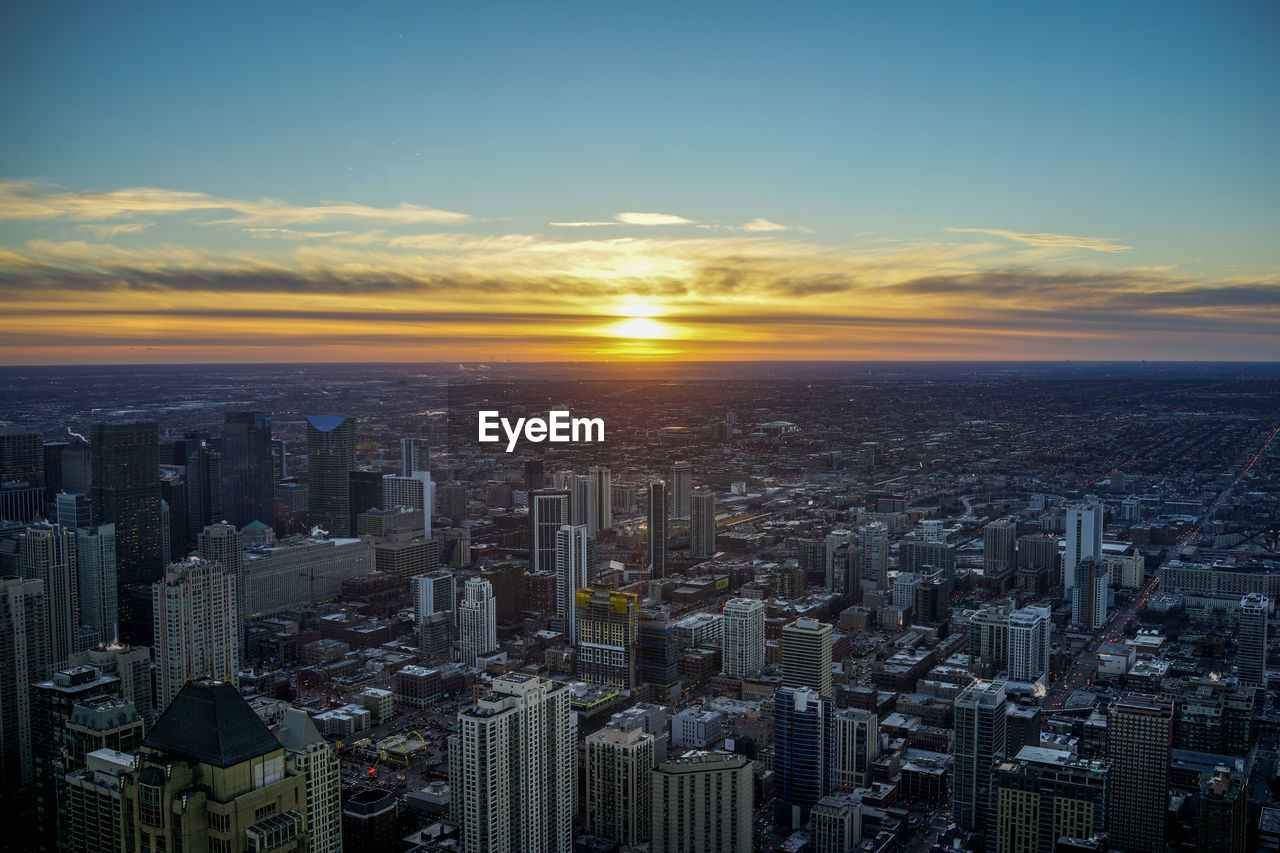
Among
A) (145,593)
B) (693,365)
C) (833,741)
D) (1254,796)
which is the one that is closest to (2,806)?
(145,593)

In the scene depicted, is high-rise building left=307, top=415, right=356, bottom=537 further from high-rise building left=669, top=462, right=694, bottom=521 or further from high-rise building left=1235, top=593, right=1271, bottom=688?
high-rise building left=1235, top=593, right=1271, bottom=688

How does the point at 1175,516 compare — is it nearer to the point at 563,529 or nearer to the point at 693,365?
the point at 693,365

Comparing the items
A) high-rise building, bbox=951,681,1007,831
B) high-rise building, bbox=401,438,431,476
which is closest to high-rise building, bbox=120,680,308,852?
high-rise building, bbox=951,681,1007,831

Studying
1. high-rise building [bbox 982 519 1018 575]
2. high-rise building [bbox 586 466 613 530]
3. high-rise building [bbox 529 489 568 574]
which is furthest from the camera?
high-rise building [bbox 586 466 613 530]

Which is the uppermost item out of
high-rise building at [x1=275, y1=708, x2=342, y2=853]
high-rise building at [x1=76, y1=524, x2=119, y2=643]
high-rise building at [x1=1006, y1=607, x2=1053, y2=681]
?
high-rise building at [x1=275, y1=708, x2=342, y2=853]

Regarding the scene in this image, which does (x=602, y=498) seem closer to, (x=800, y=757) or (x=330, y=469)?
(x=330, y=469)

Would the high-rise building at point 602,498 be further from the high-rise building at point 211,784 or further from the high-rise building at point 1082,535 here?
the high-rise building at point 211,784

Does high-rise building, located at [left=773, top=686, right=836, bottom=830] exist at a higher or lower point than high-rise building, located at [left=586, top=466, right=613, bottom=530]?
lower

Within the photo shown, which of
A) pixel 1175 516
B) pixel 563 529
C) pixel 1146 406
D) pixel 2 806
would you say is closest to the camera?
pixel 2 806
